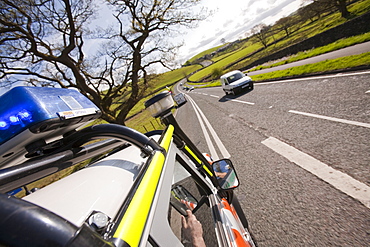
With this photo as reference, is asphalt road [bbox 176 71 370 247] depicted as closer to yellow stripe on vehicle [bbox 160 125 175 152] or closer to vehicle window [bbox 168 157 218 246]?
vehicle window [bbox 168 157 218 246]

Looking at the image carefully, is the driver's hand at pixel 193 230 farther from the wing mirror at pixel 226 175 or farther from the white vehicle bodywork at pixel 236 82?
the white vehicle bodywork at pixel 236 82

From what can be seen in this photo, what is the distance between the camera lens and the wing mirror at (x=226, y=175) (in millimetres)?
1967

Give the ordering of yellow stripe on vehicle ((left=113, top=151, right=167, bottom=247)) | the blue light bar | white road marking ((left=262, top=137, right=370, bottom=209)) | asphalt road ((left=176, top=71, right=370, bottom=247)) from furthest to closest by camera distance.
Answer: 1. white road marking ((left=262, top=137, right=370, bottom=209))
2. asphalt road ((left=176, top=71, right=370, bottom=247))
3. the blue light bar
4. yellow stripe on vehicle ((left=113, top=151, right=167, bottom=247))

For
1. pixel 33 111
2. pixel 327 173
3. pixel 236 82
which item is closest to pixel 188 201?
pixel 33 111

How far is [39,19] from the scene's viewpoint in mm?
8383

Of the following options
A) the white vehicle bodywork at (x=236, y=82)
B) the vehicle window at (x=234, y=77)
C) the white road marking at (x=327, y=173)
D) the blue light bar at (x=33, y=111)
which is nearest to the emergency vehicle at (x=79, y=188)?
the blue light bar at (x=33, y=111)

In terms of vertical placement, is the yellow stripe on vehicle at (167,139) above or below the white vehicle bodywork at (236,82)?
above

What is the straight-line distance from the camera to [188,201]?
1.77 metres

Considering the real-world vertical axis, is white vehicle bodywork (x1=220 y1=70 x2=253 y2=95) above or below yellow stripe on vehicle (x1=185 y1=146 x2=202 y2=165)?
below

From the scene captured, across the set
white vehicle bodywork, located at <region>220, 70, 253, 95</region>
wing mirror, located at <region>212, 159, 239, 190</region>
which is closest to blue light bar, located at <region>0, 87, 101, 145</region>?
wing mirror, located at <region>212, 159, 239, 190</region>

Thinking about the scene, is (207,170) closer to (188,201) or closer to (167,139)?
(188,201)

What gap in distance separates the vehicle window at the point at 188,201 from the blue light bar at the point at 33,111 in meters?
0.90

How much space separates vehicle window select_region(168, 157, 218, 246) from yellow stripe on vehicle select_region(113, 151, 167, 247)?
0.57m

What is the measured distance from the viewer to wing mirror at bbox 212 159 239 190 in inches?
77.4
